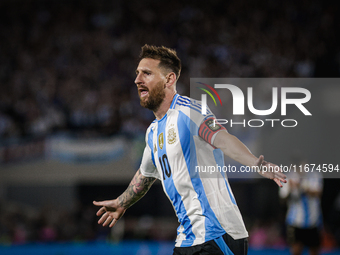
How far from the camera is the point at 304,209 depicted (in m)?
7.95

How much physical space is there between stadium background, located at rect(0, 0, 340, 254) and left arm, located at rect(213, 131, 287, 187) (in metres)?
7.19

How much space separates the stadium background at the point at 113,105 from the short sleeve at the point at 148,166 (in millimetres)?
6139

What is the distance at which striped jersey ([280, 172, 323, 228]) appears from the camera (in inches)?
310

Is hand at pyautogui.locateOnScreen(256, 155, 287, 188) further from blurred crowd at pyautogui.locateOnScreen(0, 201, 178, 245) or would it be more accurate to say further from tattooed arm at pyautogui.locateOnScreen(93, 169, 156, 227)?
blurred crowd at pyautogui.locateOnScreen(0, 201, 178, 245)

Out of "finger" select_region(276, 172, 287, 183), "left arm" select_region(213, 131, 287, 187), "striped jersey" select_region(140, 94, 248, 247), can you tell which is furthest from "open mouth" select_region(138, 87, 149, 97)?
"finger" select_region(276, 172, 287, 183)

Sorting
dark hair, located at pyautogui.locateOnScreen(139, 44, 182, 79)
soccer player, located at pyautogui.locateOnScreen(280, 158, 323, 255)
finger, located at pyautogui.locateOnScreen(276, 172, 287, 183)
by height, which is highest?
dark hair, located at pyautogui.locateOnScreen(139, 44, 182, 79)

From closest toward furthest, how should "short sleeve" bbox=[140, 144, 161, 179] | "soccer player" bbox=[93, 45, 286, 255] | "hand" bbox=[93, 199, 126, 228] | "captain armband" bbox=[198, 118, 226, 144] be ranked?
"captain armband" bbox=[198, 118, 226, 144], "soccer player" bbox=[93, 45, 286, 255], "short sleeve" bbox=[140, 144, 161, 179], "hand" bbox=[93, 199, 126, 228]

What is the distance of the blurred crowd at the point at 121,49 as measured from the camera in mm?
13500

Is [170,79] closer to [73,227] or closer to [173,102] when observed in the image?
[173,102]

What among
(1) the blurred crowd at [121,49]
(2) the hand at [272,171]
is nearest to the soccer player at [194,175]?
(2) the hand at [272,171]

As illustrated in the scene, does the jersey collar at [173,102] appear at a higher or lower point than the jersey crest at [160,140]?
higher

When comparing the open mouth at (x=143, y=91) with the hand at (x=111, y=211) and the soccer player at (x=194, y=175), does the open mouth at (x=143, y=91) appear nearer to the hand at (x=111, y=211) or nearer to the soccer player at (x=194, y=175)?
the soccer player at (x=194, y=175)

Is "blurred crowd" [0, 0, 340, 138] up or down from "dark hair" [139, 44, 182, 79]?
up

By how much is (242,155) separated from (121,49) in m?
14.9
